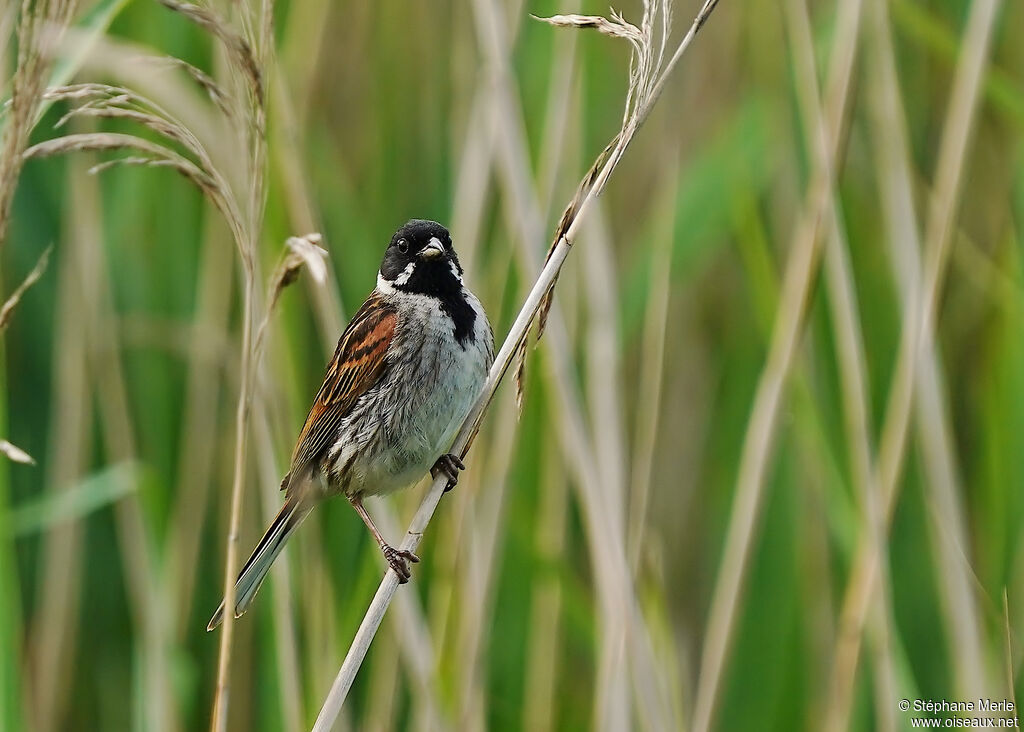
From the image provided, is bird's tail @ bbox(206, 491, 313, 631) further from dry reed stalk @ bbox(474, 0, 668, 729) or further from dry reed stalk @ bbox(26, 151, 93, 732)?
dry reed stalk @ bbox(26, 151, 93, 732)

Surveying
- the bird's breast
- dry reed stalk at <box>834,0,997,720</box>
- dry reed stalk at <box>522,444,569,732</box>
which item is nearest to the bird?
the bird's breast

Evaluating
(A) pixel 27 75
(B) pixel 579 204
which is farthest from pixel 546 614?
(A) pixel 27 75

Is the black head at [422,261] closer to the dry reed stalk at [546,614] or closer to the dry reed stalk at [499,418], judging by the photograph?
the dry reed stalk at [499,418]

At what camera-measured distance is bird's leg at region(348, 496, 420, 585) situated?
6.22ft

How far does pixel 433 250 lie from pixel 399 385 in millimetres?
298

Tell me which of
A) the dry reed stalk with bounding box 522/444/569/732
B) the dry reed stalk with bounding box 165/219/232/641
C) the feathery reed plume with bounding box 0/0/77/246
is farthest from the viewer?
the dry reed stalk with bounding box 165/219/232/641

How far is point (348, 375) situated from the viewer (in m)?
2.46

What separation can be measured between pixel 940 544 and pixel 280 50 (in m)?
1.78

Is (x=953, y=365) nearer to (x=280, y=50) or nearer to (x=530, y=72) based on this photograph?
(x=530, y=72)

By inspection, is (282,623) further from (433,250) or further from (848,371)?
(848,371)

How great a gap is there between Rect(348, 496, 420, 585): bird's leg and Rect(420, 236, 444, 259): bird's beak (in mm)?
562

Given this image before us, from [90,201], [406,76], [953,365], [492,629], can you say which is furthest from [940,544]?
[90,201]

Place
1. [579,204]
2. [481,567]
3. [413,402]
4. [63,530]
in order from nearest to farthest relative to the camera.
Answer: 1. [579,204]
2. [413,402]
3. [481,567]
4. [63,530]

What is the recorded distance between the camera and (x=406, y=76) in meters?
3.16
